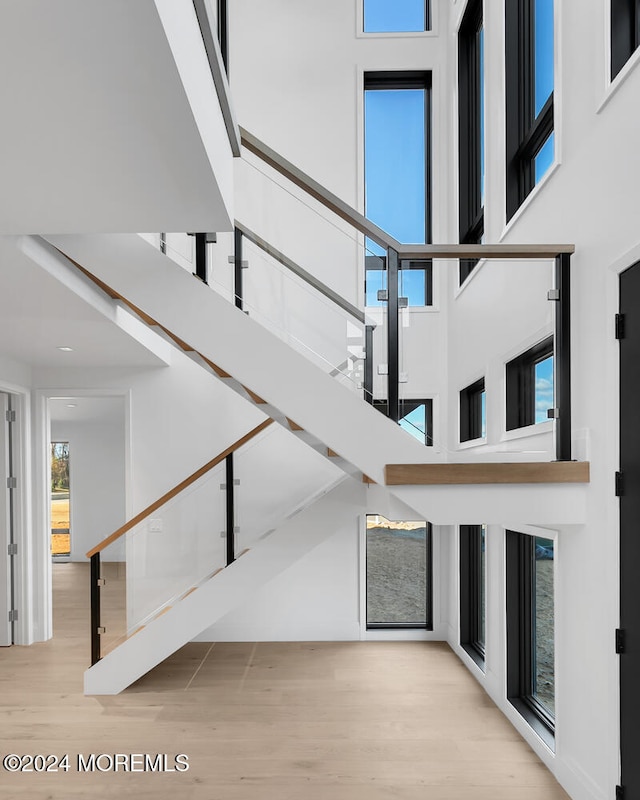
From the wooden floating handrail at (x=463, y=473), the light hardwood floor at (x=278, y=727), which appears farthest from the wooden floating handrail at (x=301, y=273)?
the light hardwood floor at (x=278, y=727)

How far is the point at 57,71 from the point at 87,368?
462cm

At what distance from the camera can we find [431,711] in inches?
166

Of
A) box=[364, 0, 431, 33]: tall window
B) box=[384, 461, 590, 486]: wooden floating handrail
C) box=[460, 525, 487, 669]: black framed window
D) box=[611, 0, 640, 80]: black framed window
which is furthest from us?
box=[364, 0, 431, 33]: tall window

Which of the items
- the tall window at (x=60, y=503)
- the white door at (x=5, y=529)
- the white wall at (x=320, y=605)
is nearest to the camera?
the white door at (x=5, y=529)

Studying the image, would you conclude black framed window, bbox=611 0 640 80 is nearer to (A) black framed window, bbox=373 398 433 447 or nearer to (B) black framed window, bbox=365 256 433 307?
(B) black framed window, bbox=365 256 433 307

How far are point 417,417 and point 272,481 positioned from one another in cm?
222

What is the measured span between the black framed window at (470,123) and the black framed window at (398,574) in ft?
8.70

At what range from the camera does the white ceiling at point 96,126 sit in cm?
146

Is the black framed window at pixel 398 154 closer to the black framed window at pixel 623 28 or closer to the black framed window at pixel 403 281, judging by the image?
the black framed window at pixel 403 281

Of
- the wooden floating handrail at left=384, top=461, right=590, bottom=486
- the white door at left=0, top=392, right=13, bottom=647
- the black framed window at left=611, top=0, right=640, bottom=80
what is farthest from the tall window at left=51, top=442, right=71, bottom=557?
the black framed window at left=611, top=0, right=640, bottom=80

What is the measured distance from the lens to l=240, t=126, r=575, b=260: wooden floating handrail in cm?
323

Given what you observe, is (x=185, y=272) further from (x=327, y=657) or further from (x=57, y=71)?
(x=327, y=657)

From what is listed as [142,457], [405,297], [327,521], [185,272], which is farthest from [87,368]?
[405,297]

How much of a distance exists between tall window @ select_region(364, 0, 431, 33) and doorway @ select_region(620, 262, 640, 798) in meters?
4.65
